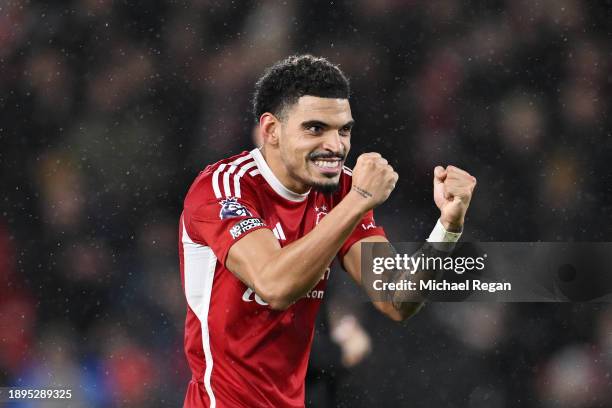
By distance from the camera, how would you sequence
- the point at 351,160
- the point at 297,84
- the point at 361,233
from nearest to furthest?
the point at 297,84 < the point at 361,233 < the point at 351,160

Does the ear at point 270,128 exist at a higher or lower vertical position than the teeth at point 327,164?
higher

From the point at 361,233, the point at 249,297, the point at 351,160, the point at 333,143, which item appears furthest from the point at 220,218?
the point at 351,160

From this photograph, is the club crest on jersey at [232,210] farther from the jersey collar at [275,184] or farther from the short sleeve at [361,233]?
the short sleeve at [361,233]

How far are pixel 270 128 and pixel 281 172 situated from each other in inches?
5.0

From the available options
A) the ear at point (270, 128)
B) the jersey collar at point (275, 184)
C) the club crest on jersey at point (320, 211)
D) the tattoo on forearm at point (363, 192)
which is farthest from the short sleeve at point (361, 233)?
the tattoo on forearm at point (363, 192)

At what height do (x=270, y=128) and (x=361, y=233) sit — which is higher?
(x=270, y=128)

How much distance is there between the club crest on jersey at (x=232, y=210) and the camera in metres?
1.98

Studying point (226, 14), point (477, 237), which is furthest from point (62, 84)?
point (477, 237)

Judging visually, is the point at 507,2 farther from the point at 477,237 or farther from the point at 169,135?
the point at 169,135

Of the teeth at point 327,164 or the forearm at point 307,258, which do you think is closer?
the forearm at point 307,258

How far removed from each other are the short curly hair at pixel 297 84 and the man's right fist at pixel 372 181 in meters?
0.33

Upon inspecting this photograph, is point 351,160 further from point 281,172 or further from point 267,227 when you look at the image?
point 267,227

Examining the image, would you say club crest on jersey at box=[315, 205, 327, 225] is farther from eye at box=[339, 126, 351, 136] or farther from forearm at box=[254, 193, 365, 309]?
forearm at box=[254, 193, 365, 309]

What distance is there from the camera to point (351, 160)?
13.9ft
